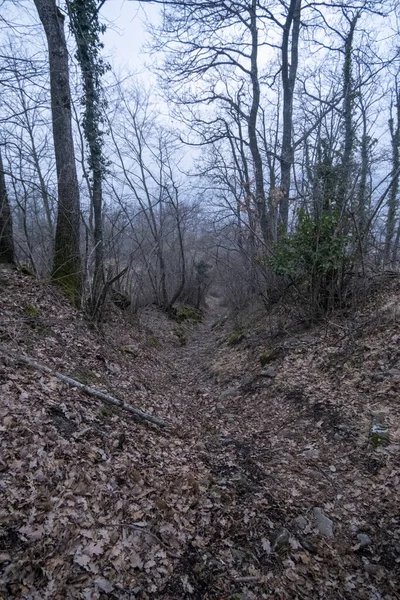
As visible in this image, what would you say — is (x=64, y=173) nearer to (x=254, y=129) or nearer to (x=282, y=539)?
(x=282, y=539)

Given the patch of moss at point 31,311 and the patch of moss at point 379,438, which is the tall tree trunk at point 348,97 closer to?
the patch of moss at point 379,438

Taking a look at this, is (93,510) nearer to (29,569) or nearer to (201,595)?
(29,569)

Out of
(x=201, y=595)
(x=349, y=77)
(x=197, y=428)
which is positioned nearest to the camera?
(x=201, y=595)

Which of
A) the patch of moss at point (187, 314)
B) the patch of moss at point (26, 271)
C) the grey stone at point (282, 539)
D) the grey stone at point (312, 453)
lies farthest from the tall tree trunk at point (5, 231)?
the patch of moss at point (187, 314)

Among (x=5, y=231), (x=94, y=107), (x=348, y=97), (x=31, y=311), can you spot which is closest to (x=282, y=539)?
(x=31, y=311)

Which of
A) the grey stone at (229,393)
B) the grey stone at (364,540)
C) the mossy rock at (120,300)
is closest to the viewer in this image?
the grey stone at (364,540)

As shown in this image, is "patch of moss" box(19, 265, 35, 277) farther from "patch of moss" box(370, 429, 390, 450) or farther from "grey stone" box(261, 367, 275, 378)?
"patch of moss" box(370, 429, 390, 450)

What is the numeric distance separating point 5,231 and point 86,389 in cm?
453

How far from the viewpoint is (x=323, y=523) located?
2998mm

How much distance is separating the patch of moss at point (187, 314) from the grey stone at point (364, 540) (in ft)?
45.8

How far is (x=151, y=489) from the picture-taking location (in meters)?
3.14

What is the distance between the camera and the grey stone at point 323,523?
2902 millimetres

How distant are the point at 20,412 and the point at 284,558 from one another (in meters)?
2.67

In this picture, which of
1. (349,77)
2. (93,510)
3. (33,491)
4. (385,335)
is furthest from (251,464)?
(349,77)
